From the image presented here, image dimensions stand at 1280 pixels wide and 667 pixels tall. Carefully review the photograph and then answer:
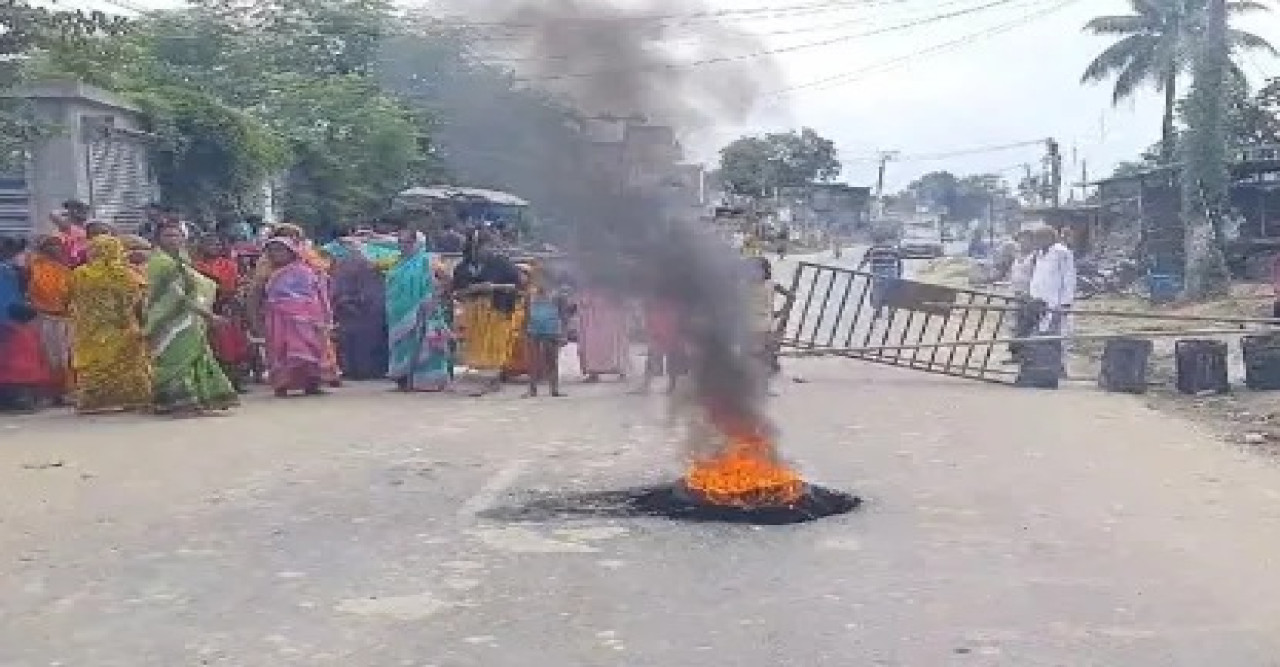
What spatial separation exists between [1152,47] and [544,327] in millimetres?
33021

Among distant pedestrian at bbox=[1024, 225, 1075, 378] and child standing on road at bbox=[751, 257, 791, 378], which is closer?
child standing on road at bbox=[751, 257, 791, 378]

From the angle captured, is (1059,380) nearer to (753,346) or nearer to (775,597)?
(753,346)

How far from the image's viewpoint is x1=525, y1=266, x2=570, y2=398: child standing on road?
12914 millimetres

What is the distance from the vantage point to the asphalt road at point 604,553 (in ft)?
17.3

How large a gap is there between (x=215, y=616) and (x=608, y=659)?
1738 millimetres

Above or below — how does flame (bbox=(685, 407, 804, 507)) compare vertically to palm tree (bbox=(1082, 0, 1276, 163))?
below

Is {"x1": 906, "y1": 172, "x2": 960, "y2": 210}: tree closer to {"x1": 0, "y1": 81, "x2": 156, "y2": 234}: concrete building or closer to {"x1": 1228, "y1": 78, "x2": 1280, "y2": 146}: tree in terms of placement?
{"x1": 1228, "y1": 78, "x2": 1280, "y2": 146}: tree

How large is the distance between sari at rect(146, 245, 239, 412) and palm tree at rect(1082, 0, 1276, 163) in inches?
1193

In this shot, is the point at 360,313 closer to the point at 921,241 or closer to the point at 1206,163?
the point at 1206,163

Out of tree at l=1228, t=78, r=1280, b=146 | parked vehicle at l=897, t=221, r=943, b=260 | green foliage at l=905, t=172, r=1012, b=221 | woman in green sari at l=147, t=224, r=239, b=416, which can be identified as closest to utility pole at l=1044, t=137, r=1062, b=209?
parked vehicle at l=897, t=221, r=943, b=260

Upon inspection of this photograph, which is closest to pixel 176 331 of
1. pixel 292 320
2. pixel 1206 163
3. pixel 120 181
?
pixel 292 320

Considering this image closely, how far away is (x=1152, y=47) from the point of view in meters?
40.5

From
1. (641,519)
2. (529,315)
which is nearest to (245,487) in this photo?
(641,519)

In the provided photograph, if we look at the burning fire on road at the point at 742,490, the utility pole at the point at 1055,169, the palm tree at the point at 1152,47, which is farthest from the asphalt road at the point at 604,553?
the utility pole at the point at 1055,169
